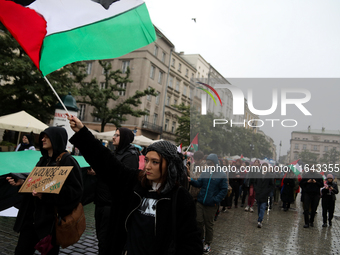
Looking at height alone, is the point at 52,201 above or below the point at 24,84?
below

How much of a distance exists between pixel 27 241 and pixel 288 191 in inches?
480

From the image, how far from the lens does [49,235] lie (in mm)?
3180

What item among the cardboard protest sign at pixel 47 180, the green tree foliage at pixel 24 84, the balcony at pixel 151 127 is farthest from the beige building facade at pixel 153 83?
the cardboard protest sign at pixel 47 180

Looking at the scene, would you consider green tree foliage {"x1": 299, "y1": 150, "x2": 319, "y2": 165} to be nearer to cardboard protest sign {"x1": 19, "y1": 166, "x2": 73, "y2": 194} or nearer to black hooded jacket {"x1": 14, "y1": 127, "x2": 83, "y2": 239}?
black hooded jacket {"x1": 14, "y1": 127, "x2": 83, "y2": 239}

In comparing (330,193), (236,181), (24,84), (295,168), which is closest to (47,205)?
(330,193)

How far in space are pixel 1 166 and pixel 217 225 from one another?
235 inches

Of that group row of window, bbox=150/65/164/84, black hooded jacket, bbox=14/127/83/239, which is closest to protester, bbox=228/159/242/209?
black hooded jacket, bbox=14/127/83/239

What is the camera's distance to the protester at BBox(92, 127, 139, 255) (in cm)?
382

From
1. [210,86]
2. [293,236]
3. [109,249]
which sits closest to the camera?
[109,249]

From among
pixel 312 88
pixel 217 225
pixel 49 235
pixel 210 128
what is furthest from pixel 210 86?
pixel 49 235

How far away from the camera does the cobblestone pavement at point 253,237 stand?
17.3 feet

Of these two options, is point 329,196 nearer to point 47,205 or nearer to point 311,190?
point 311,190

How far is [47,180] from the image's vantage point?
10.4 ft

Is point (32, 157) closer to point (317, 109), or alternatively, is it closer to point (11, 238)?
point (11, 238)
